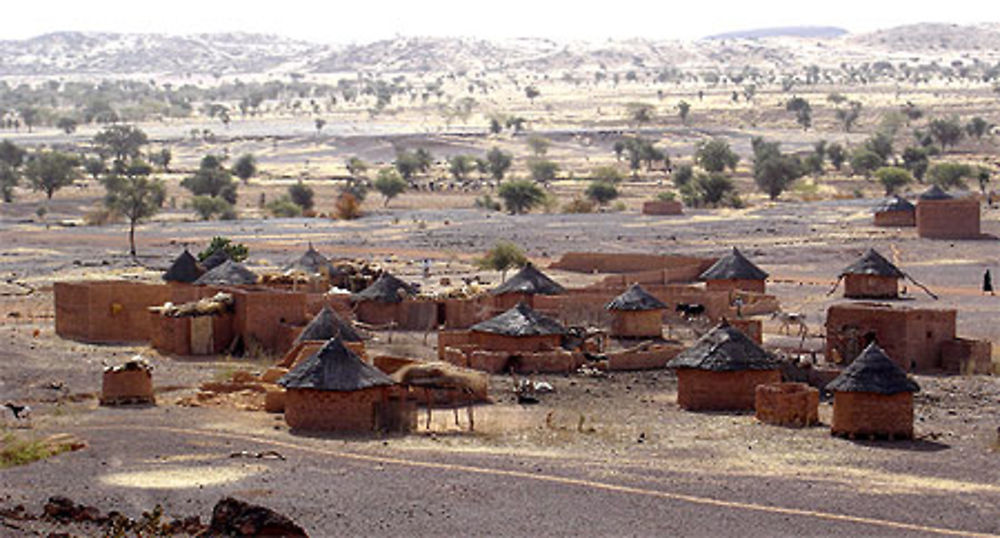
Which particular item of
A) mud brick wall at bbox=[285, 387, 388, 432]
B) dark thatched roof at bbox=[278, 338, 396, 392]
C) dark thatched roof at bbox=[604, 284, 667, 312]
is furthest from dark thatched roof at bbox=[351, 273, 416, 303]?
mud brick wall at bbox=[285, 387, 388, 432]

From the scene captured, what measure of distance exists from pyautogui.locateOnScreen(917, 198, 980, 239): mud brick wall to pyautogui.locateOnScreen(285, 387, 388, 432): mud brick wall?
36.8m

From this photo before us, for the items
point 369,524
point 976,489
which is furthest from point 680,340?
point 369,524

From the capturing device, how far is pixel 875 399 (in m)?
26.2

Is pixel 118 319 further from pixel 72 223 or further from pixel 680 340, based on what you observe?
pixel 72 223

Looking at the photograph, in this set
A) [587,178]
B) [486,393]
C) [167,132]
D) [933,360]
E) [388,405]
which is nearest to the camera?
[388,405]

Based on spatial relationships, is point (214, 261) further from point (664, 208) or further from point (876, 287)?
point (664, 208)

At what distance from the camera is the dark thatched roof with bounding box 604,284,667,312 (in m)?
37.2

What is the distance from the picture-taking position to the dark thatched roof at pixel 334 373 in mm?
26188

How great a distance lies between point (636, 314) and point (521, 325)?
14.3ft

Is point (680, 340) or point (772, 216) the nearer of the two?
point (680, 340)

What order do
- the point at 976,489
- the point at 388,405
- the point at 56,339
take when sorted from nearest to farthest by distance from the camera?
the point at 976,489 < the point at 388,405 < the point at 56,339

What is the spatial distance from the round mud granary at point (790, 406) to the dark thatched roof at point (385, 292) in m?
13.6

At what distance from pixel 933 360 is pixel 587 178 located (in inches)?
2793

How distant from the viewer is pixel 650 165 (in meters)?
113
